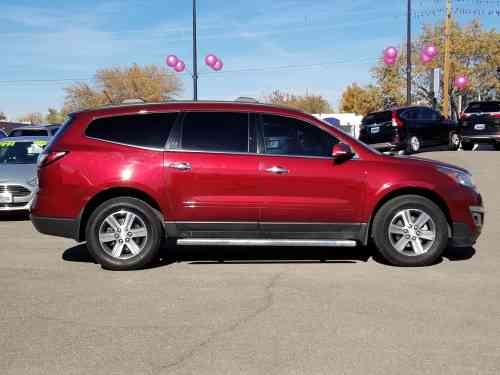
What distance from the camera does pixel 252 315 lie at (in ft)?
16.2

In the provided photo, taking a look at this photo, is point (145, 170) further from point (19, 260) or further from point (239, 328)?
point (239, 328)

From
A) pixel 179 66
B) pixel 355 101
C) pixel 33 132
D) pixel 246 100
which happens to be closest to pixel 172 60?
pixel 179 66

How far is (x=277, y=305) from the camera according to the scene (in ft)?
17.1

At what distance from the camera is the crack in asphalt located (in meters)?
3.90

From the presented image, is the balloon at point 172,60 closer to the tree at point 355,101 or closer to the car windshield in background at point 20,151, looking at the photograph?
the car windshield in background at point 20,151

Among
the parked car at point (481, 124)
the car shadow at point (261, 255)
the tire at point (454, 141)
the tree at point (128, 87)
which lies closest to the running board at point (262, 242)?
the car shadow at point (261, 255)

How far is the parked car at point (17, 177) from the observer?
10.8 meters

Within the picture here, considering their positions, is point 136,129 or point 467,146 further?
point 467,146

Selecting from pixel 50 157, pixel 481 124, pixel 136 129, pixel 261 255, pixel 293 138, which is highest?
→ pixel 481 124

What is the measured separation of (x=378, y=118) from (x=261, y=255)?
13.0 meters

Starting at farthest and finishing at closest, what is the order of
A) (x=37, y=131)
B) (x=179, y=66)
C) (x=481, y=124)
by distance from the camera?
(x=179, y=66) → (x=481, y=124) → (x=37, y=131)

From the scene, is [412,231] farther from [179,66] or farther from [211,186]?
[179,66]

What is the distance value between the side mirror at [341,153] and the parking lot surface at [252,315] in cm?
119

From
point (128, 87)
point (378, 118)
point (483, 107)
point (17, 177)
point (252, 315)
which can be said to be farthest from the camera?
point (128, 87)
